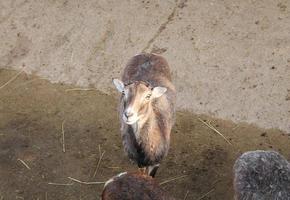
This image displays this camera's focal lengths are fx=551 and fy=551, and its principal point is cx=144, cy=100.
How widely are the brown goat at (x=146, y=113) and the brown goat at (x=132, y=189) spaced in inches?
30.2

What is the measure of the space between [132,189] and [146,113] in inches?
48.7

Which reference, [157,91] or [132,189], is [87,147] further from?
[132,189]

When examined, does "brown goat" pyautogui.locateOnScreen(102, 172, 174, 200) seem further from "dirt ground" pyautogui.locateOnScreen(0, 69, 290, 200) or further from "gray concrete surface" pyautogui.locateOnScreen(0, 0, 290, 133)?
"gray concrete surface" pyautogui.locateOnScreen(0, 0, 290, 133)

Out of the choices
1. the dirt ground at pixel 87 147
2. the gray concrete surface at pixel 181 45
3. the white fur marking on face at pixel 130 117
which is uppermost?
the white fur marking on face at pixel 130 117

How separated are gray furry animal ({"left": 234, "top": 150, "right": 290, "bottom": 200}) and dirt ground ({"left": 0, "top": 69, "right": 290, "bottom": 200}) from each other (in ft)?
3.77

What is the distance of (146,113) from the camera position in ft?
24.8

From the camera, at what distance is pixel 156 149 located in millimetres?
7801

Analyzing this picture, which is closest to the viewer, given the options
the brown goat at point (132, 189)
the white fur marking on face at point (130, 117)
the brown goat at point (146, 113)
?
the brown goat at point (132, 189)

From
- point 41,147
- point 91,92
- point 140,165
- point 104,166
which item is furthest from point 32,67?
point 140,165

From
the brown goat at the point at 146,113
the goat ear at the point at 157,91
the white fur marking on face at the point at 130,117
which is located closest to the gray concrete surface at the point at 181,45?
the brown goat at the point at 146,113

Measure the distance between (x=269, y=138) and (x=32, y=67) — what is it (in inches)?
184

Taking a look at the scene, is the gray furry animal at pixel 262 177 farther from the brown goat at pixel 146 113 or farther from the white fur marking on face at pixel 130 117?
the white fur marking on face at pixel 130 117

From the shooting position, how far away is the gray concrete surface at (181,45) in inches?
375

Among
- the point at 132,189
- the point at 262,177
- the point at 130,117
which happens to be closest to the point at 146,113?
the point at 130,117
